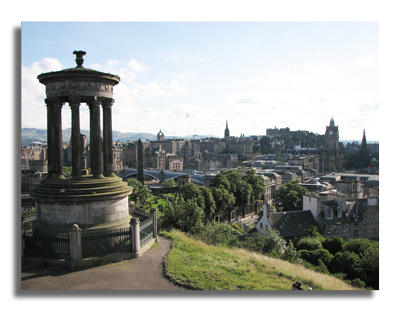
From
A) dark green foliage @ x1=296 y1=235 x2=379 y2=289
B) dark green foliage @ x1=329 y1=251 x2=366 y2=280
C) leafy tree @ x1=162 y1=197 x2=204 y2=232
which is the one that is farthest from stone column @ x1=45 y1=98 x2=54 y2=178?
dark green foliage @ x1=329 y1=251 x2=366 y2=280

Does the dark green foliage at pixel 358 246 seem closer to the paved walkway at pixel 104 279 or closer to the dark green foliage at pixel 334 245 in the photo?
the dark green foliage at pixel 334 245

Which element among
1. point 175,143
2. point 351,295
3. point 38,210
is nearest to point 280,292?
point 351,295

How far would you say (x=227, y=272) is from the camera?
11.3 m

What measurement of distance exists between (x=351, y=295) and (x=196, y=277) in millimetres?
4564

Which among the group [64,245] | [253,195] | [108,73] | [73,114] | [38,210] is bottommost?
[253,195]

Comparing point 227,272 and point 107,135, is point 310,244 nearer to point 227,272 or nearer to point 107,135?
point 227,272

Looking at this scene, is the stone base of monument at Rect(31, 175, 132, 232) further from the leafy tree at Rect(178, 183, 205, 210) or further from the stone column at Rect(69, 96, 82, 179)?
the leafy tree at Rect(178, 183, 205, 210)

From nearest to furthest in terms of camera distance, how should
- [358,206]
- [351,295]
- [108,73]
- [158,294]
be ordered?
[158,294], [351,295], [108,73], [358,206]

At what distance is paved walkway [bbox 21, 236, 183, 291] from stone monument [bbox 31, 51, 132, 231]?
1517mm

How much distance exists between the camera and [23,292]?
33.2 feet

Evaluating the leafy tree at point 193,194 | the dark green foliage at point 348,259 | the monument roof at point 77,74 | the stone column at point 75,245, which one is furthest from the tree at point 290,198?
the stone column at point 75,245

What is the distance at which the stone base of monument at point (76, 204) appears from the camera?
1175 centimetres

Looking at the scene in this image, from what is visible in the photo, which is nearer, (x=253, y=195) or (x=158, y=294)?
(x=158, y=294)

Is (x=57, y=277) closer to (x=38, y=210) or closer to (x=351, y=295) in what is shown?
(x=38, y=210)
